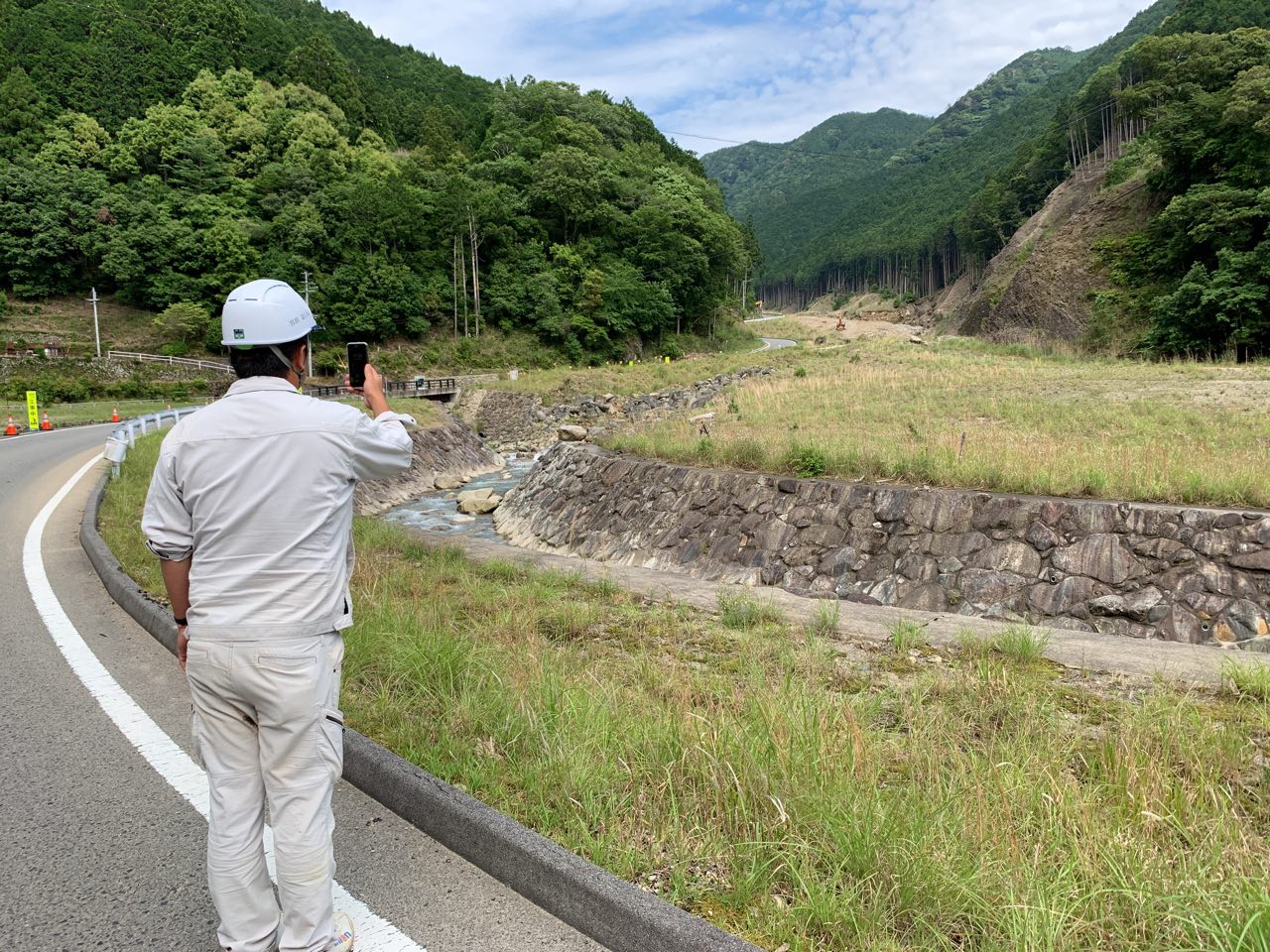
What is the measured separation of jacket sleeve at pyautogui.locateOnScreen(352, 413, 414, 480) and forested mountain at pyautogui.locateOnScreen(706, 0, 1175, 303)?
97453mm

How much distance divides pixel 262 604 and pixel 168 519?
434 millimetres

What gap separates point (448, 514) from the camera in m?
21.2

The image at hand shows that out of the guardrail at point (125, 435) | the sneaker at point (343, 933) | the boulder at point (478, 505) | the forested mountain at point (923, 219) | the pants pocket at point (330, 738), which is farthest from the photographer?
the forested mountain at point (923, 219)

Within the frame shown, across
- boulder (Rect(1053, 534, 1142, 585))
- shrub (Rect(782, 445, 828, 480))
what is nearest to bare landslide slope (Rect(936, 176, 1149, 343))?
shrub (Rect(782, 445, 828, 480))

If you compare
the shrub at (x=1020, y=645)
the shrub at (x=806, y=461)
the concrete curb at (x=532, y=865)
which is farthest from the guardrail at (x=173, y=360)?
the shrub at (x=1020, y=645)

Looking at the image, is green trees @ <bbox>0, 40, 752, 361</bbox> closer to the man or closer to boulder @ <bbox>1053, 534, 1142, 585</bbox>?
boulder @ <bbox>1053, 534, 1142, 585</bbox>

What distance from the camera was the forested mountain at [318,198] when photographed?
2247 inches

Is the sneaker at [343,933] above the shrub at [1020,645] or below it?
above

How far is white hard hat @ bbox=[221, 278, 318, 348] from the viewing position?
2.36 meters

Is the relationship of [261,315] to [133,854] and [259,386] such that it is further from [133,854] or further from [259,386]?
[133,854]

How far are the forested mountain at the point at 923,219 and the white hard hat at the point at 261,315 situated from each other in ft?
320

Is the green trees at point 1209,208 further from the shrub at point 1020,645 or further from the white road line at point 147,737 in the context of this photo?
the white road line at point 147,737

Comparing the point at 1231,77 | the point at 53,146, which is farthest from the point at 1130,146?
the point at 53,146

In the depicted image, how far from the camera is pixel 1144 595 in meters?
8.66
